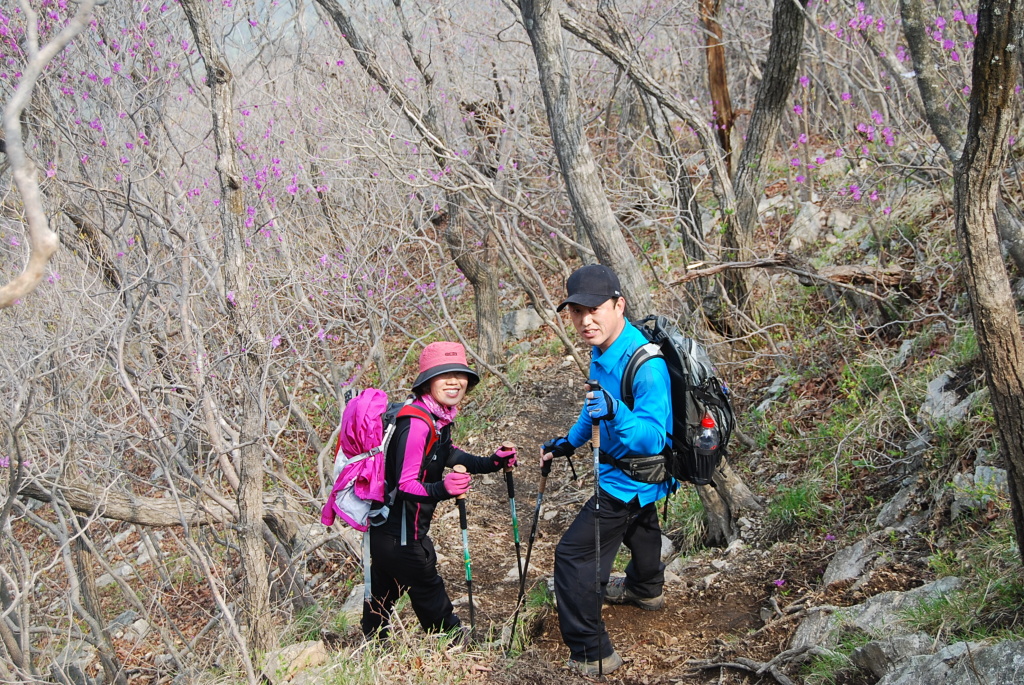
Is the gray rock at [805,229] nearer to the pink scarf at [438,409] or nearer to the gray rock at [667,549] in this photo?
the gray rock at [667,549]

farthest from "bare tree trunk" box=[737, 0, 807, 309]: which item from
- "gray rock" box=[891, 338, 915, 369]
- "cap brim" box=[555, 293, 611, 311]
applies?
"cap brim" box=[555, 293, 611, 311]

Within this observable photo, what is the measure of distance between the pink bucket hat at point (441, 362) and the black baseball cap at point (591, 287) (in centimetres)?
57

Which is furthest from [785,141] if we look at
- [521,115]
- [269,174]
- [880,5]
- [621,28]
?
[269,174]

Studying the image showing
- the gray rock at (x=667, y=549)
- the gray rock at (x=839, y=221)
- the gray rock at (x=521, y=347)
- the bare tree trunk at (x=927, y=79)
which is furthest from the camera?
the gray rock at (x=521, y=347)

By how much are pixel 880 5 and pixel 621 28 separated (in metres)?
5.15

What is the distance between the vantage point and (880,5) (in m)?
9.98

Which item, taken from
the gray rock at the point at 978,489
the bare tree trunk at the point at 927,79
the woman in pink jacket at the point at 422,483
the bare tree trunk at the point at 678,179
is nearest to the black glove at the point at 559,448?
the woman in pink jacket at the point at 422,483

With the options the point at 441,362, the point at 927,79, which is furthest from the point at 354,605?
the point at 927,79

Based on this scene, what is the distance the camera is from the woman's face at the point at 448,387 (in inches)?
149

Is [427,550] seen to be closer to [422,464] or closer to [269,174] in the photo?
[422,464]

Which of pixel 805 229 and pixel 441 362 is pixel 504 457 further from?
pixel 805 229

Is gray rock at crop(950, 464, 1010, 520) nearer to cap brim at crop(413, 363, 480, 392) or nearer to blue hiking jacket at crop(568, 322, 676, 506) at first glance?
blue hiking jacket at crop(568, 322, 676, 506)

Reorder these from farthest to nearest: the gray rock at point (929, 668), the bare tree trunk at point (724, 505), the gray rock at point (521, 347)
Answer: the gray rock at point (521, 347)
the bare tree trunk at point (724, 505)
the gray rock at point (929, 668)

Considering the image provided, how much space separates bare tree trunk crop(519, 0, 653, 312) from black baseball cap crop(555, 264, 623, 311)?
1284 millimetres
